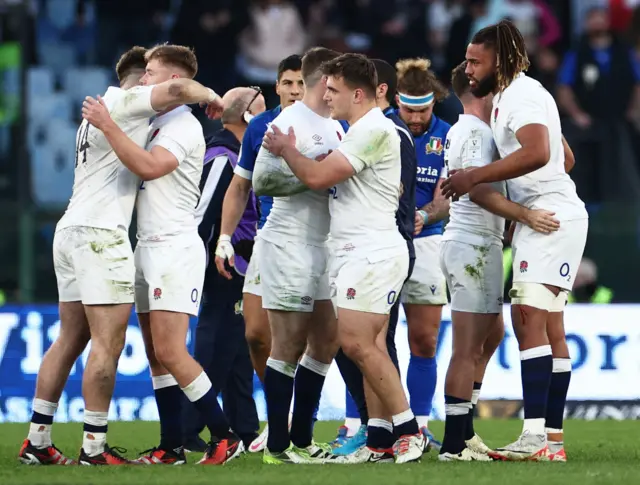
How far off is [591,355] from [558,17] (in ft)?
27.5

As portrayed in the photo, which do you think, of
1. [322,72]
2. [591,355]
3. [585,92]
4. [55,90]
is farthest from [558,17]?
[322,72]

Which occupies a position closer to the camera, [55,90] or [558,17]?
[55,90]

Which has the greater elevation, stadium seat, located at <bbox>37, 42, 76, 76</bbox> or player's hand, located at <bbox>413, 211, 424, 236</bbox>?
stadium seat, located at <bbox>37, 42, 76, 76</bbox>

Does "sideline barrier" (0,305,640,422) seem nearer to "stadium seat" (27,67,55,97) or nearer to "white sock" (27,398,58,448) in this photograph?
"white sock" (27,398,58,448)

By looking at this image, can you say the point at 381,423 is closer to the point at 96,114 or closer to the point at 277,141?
the point at 277,141

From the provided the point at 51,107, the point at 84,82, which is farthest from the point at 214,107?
the point at 84,82

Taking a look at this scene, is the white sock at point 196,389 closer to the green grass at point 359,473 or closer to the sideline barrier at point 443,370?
the green grass at point 359,473

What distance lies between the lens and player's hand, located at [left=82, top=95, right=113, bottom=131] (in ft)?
23.1

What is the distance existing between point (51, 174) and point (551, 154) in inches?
356

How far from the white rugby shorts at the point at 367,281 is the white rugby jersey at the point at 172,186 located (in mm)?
941

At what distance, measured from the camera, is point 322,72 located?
7.28 m

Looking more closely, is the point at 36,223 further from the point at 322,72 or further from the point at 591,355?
the point at 322,72

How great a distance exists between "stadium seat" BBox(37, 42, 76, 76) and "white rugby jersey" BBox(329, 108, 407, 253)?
437 inches

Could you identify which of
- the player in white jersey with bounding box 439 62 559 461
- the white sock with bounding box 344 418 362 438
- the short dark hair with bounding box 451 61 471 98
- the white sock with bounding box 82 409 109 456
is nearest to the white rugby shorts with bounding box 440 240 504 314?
the player in white jersey with bounding box 439 62 559 461
